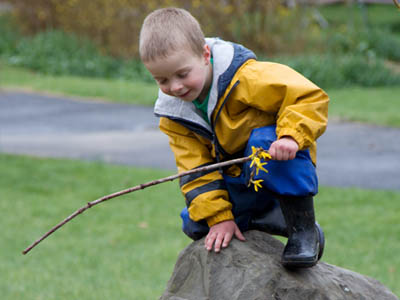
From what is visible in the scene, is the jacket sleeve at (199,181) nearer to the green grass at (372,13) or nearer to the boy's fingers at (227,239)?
the boy's fingers at (227,239)

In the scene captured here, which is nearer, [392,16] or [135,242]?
[135,242]

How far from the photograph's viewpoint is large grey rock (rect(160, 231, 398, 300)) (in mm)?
2980

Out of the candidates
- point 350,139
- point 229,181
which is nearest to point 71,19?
point 350,139

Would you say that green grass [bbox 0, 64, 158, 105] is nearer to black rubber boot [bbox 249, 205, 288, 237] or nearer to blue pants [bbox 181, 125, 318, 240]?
black rubber boot [bbox 249, 205, 288, 237]

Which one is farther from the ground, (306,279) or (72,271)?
(306,279)

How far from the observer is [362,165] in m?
7.98

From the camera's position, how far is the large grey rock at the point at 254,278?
2980 mm

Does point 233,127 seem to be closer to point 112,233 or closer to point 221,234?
point 221,234

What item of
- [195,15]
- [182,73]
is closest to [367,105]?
[195,15]

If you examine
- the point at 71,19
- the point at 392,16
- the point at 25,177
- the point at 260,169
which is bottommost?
the point at 392,16

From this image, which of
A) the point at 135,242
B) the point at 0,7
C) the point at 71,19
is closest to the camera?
the point at 135,242

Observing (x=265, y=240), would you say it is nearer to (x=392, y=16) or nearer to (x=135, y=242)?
(x=135, y=242)

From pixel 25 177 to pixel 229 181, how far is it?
504 cm

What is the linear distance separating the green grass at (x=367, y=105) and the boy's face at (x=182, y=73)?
7314mm
